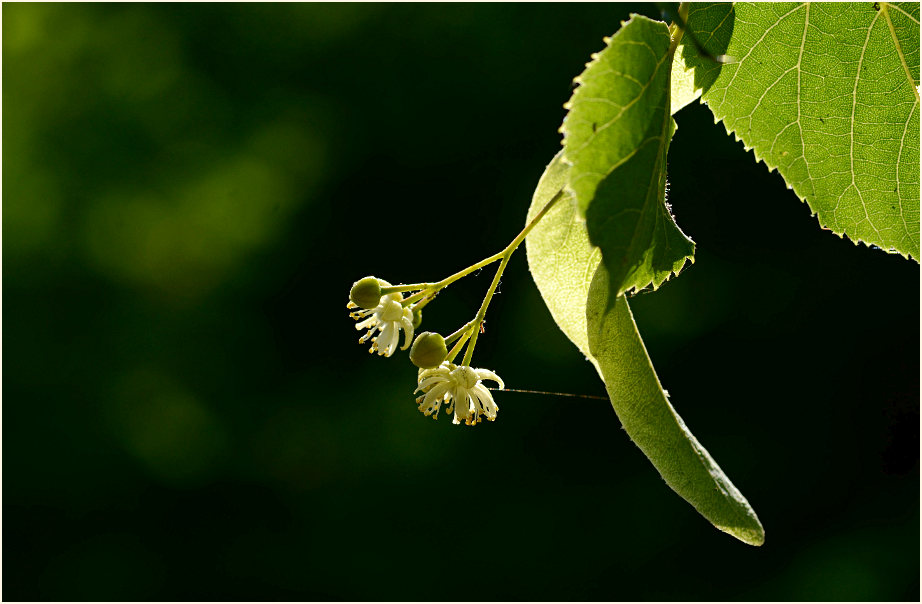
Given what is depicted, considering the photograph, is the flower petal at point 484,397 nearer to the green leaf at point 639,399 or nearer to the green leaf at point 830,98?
the green leaf at point 639,399

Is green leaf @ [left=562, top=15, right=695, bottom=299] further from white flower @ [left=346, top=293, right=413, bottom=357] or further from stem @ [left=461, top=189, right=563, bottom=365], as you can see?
white flower @ [left=346, top=293, right=413, bottom=357]

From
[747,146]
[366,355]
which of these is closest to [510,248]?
[747,146]

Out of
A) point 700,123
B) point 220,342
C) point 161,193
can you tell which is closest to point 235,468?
point 220,342

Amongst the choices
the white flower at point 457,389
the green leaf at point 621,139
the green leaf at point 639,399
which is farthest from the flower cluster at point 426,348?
the green leaf at point 621,139

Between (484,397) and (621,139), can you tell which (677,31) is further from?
(484,397)

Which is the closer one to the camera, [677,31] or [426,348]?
[677,31]

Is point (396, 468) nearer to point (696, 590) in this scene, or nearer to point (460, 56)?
point (696, 590)
